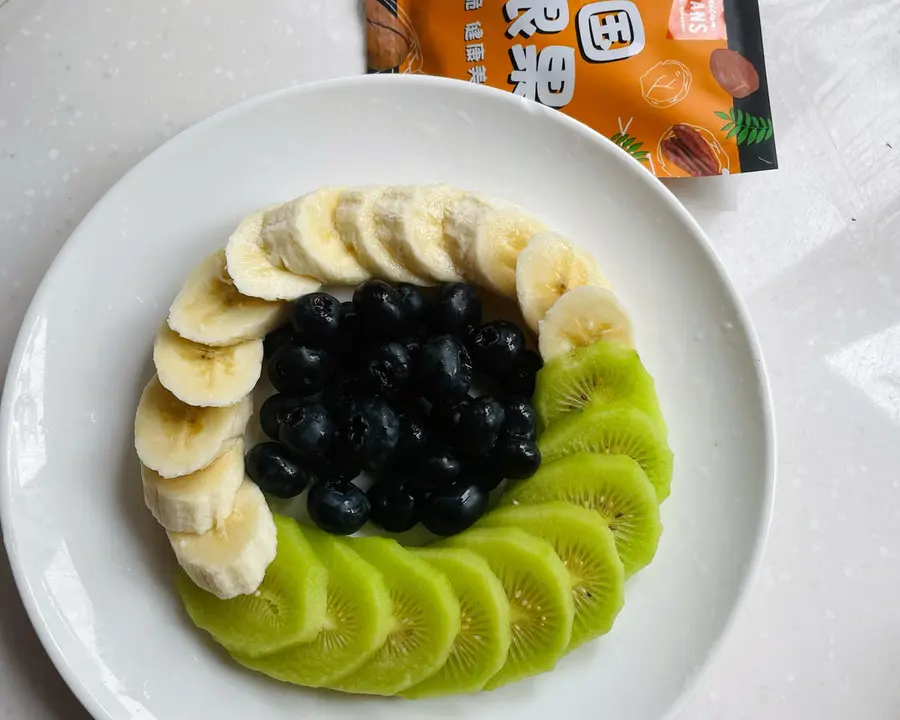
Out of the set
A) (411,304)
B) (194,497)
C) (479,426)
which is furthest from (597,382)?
(194,497)

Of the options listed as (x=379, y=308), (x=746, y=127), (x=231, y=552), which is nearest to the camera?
(x=231, y=552)

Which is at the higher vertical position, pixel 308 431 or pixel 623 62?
pixel 623 62

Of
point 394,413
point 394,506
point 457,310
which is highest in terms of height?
point 457,310

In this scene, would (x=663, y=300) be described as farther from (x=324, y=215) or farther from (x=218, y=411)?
(x=218, y=411)

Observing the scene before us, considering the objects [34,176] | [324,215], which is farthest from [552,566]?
[34,176]

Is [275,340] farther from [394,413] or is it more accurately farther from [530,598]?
[530,598]

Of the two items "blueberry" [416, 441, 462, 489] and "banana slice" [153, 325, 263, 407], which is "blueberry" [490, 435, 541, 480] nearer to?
"blueberry" [416, 441, 462, 489]

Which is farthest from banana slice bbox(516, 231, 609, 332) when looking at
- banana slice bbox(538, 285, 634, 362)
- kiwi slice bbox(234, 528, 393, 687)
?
kiwi slice bbox(234, 528, 393, 687)
